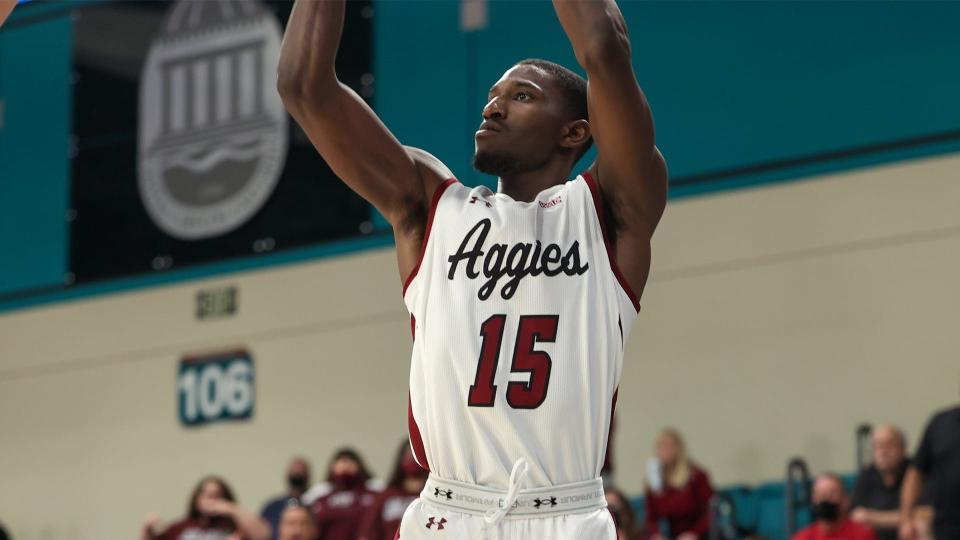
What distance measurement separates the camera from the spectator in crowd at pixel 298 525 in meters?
11.2

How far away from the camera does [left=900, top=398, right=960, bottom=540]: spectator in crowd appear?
8.80 m

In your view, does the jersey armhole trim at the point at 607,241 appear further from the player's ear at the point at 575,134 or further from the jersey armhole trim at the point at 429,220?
the jersey armhole trim at the point at 429,220

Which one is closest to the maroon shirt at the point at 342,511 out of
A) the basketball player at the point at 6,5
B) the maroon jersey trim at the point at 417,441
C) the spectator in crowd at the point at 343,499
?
the spectator in crowd at the point at 343,499

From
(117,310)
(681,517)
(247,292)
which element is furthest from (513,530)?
(117,310)

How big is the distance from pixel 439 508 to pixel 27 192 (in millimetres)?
13890

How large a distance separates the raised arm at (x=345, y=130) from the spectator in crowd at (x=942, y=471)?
5.61 m

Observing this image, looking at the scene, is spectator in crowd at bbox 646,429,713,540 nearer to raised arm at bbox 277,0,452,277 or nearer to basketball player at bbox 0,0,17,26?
raised arm at bbox 277,0,452,277

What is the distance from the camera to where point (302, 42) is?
3938 mm

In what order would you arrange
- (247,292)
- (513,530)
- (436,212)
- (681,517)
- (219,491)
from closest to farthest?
1. (513,530)
2. (436,212)
3. (681,517)
4. (219,491)
5. (247,292)

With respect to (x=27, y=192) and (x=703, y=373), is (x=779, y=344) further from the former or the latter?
(x=27, y=192)

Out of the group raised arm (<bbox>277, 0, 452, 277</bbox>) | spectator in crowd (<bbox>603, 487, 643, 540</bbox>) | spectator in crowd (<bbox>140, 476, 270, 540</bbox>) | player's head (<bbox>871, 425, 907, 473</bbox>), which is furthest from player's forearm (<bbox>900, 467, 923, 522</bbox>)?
raised arm (<bbox>277, 0, 452, 277</bbox>)

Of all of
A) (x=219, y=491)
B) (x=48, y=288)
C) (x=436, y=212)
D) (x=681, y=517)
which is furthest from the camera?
(x=48, y=288)

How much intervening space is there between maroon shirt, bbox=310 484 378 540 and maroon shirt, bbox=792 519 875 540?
3.41 meters

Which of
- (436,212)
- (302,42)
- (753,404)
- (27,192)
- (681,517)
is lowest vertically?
(681,517)
